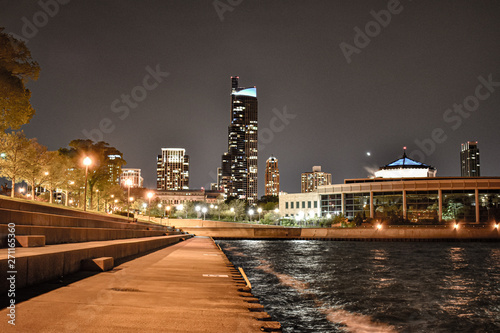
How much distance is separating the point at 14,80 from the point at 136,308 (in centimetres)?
2550

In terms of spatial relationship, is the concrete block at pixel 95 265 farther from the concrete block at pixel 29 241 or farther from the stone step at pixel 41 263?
the concrete block at pixel 29 241

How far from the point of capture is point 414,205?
98625mm

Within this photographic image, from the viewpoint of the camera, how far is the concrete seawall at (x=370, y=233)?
79312 millimetres

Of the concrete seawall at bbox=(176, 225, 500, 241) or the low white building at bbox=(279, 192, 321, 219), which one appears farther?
the low white building at bbox=(279, 192, 321, 219)

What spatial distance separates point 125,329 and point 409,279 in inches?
958

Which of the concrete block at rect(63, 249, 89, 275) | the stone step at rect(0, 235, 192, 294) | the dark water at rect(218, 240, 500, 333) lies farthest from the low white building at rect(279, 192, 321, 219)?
the stone step at rect(0, 235, 192, 294)

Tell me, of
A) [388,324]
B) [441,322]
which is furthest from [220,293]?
[441,322]

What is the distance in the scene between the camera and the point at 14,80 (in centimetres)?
2605

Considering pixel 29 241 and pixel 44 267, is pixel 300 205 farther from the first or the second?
pixel 44 267

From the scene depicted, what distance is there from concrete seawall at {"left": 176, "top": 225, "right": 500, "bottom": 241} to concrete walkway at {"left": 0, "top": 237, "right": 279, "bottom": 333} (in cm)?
7003

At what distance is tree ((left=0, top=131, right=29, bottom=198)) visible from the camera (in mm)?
42094

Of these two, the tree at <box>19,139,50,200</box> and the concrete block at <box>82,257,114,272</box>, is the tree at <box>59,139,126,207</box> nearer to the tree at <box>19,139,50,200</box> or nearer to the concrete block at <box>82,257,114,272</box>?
Result: the tree at <box>19,139,50,200</box>

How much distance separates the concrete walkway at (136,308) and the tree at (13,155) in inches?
1572

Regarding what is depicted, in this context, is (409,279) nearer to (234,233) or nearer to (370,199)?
(234,233)
